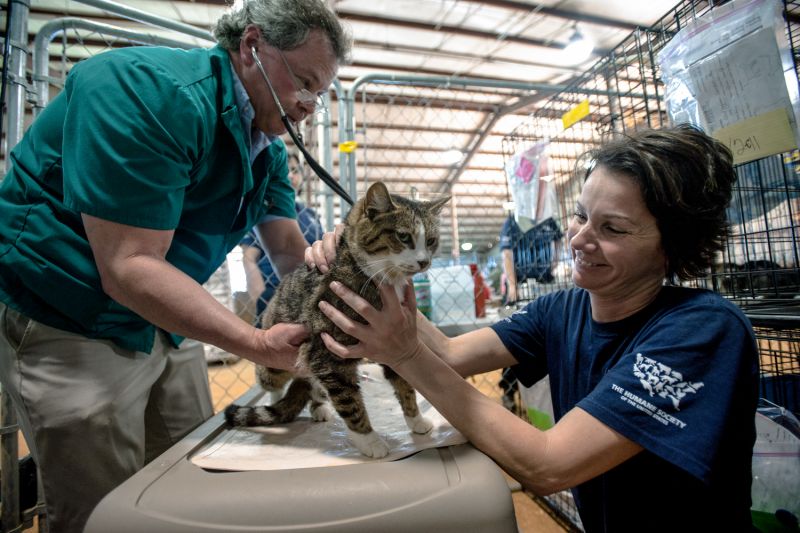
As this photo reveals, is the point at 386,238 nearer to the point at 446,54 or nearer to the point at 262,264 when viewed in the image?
the point at 262,264

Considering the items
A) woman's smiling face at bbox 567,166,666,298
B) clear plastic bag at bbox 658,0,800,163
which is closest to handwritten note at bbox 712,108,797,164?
clear plastic bag at bbox 658,0,800,163

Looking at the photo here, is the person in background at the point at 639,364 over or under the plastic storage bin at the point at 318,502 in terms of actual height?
over

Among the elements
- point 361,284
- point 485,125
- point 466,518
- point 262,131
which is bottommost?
point 466,518

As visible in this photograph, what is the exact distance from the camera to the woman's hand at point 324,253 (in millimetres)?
1061

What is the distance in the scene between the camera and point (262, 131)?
1183 millimetres

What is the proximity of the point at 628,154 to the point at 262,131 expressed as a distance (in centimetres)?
97

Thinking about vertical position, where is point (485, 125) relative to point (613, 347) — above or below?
above

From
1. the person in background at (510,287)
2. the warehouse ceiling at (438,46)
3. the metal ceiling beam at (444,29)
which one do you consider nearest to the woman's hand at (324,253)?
the warehouse ceiling at (438,46)

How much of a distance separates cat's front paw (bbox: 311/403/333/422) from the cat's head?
1.41 feet

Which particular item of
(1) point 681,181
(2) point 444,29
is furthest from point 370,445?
(2) point 444,29

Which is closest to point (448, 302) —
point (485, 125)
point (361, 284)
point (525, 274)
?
point (525, 274)

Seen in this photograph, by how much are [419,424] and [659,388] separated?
520mm

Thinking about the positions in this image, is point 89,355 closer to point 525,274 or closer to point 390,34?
point 525,274

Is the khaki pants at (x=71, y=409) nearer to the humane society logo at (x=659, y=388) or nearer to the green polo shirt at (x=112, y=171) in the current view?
the green polo shirt at (x=112, y=171)
